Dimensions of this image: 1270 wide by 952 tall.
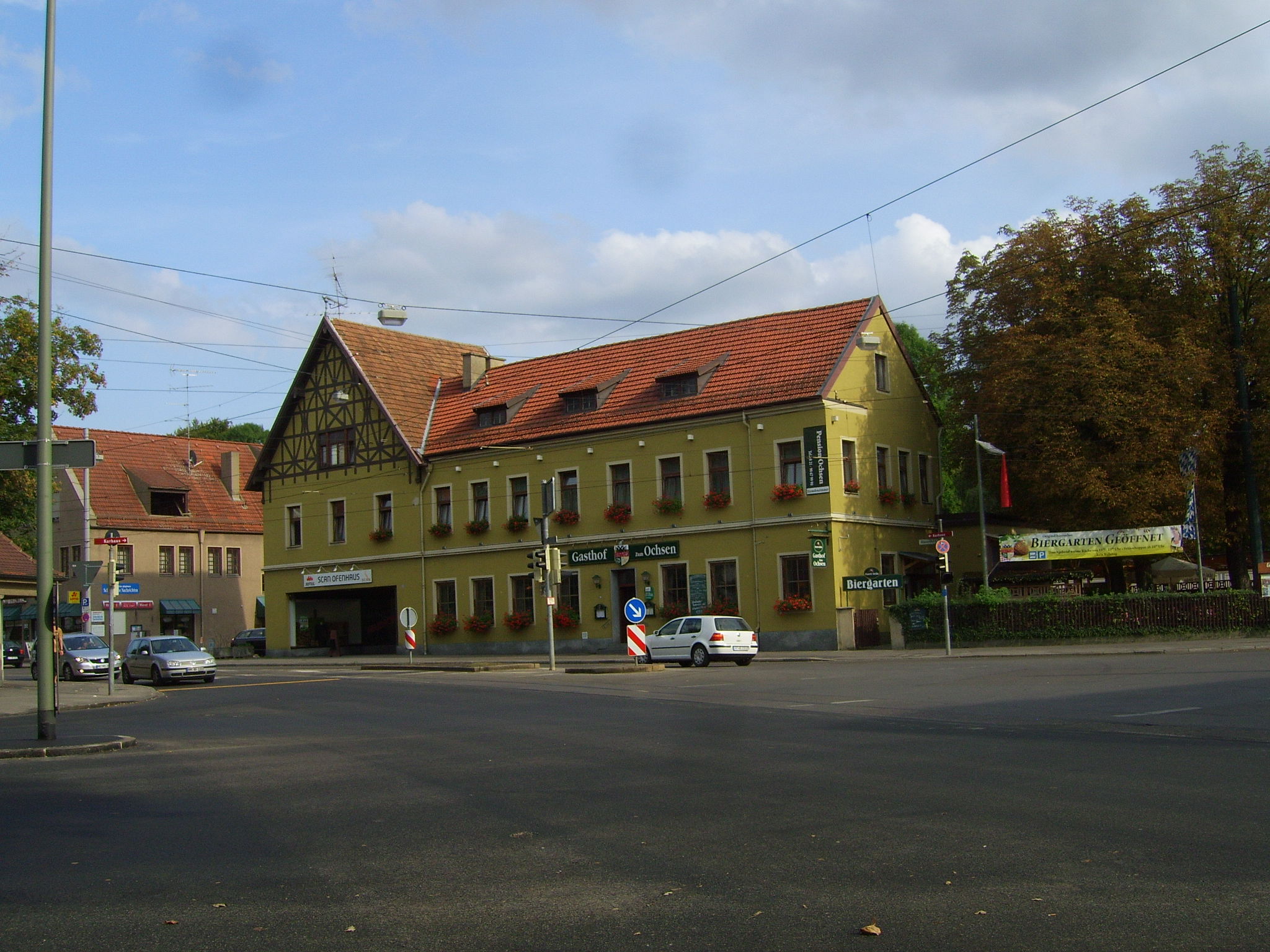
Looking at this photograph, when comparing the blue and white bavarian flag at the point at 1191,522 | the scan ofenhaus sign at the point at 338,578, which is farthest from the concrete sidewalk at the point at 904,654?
the scan ofenhaus sign at the point at 338,578

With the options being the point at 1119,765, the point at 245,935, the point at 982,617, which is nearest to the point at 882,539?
the point at 982,617

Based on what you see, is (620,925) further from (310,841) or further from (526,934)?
(310,841)

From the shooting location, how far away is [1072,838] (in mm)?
8234

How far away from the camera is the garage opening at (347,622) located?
56406 mm

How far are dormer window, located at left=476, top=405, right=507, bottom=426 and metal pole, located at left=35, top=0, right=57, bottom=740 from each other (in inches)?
1323

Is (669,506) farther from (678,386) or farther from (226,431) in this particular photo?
(226,431)

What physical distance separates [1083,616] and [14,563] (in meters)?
36.0

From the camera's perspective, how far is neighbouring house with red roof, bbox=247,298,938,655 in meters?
42.5

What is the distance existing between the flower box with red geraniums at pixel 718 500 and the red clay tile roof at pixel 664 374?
2.80 meters

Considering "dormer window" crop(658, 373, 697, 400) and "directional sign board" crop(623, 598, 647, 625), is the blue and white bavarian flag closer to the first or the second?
"directional sign board" crop(623, 598, 647, 625)

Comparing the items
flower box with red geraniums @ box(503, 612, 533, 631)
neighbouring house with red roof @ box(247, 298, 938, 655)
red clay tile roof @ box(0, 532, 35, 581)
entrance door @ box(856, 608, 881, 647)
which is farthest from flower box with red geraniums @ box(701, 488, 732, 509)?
red clay tile roof @ box(0, 532, 35, 581)

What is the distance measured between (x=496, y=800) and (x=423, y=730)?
7298mm

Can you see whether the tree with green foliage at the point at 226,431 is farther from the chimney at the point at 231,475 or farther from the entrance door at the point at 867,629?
the entrance door at the point at 867,629

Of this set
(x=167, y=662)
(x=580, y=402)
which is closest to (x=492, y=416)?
(x=580, y=402)
